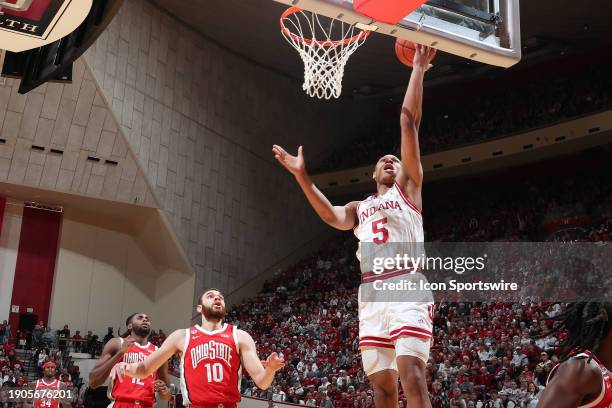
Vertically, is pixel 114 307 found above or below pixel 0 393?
above

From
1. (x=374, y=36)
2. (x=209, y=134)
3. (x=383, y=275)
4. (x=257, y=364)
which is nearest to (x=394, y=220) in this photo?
(x=383, y=275)

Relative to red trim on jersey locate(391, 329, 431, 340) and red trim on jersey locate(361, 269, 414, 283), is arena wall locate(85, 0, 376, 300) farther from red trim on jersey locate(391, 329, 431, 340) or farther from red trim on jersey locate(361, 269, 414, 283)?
red trim on jersey locate(391, 329, 431, 340)

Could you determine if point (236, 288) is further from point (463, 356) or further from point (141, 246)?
point (463, 356)

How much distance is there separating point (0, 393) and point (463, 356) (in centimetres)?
867

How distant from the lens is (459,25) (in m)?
5.08

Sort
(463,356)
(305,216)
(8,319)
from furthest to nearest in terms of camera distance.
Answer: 1. (305,216)
2. (8,319)
3. (463,356)

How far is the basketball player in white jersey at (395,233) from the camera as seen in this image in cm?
415

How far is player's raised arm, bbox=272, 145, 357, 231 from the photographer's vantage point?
4.53 m

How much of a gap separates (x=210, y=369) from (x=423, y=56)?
2.67 meters

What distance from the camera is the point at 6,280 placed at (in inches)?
862

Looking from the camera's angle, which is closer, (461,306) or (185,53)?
(461,306)

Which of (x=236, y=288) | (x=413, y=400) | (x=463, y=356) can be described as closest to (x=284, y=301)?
(x=236, y=288)

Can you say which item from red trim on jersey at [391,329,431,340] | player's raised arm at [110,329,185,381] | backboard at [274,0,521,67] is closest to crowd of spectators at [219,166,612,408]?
backboard at [274,0,521,67]

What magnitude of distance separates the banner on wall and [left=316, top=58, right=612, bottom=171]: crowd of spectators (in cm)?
1908
